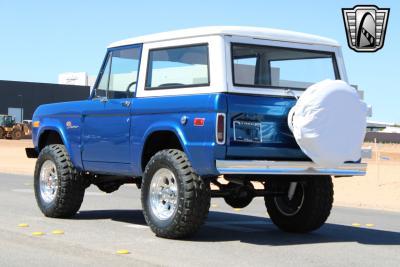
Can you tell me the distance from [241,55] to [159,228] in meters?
2.17

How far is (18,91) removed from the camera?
87.9 metres

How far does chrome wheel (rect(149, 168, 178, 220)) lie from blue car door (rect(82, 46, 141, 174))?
2.26 feet

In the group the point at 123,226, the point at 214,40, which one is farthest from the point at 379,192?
the point at 214,40

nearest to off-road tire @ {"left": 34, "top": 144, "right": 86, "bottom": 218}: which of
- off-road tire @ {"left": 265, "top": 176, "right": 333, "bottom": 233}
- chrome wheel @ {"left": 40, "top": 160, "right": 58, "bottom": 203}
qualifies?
chrome wheel @ {"left": 40, "top": 160, "right": 58, "bottom": 203}

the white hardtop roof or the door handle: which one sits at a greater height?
the white hardtop roof

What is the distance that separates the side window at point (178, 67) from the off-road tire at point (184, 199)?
2.76ft

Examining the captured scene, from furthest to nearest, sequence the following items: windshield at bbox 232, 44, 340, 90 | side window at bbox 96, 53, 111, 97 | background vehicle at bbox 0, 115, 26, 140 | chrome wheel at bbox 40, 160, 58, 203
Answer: background vehicle at bbox 0, 115, 26, 140 → chrome wheel at bbox 40, 160, 58, 203 → side window at bbox 96, 53, 111, 97 → windshield at bbox 232, 44, 340, 90

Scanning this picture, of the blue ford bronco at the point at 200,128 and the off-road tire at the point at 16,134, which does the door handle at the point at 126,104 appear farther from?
the off-road tire at the point at 16,134

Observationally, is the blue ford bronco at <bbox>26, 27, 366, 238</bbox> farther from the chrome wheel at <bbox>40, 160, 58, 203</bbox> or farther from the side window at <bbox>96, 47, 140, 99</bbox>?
the chrome wheel at <bbox>40, 160, 58, 203</bbox>

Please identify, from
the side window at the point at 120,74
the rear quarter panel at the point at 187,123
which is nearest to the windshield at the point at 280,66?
the rear quarter panel at the point at 187,123

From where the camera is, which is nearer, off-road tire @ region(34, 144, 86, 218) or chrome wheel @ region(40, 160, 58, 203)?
off-road tire @ region(34, 144, 86, 218)

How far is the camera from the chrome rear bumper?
772 cm

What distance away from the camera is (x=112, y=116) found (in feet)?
30.8

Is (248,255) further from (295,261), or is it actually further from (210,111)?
(210,111)
